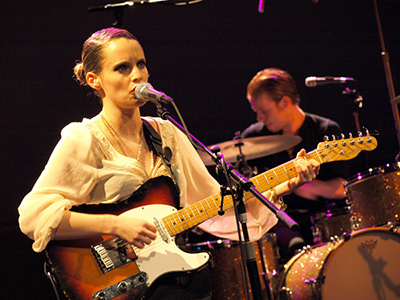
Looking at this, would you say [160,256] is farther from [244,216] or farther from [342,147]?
[342,147]

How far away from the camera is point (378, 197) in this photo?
3.64 m

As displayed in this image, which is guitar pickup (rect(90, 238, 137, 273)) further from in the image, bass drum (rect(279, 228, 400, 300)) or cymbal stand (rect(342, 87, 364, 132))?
cymbal stand (rect(342, 87, 364, 132))

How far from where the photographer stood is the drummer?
4969 mm

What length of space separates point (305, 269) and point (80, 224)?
78.3 inches

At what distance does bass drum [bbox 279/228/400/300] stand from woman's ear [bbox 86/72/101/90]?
2023 millimetres

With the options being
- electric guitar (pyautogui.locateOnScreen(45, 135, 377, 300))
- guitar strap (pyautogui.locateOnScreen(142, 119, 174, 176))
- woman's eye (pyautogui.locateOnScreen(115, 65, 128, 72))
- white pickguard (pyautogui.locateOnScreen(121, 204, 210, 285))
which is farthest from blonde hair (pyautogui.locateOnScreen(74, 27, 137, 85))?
white pickguard (pyautogui.locateOnScreen(121, 204, 210, 285))

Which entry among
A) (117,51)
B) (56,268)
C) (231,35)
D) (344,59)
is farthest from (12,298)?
(344,59)

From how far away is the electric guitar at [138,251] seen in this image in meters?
2.43

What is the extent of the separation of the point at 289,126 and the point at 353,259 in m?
2.09

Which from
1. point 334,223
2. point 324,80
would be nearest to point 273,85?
point 324,80

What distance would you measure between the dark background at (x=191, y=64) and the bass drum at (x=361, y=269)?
1286mm

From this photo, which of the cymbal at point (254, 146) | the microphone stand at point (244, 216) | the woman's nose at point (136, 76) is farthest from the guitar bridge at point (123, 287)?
the cymbal at point (254, 146)

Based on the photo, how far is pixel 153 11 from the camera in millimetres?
5152

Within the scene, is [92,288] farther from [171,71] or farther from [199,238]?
[171,71]
